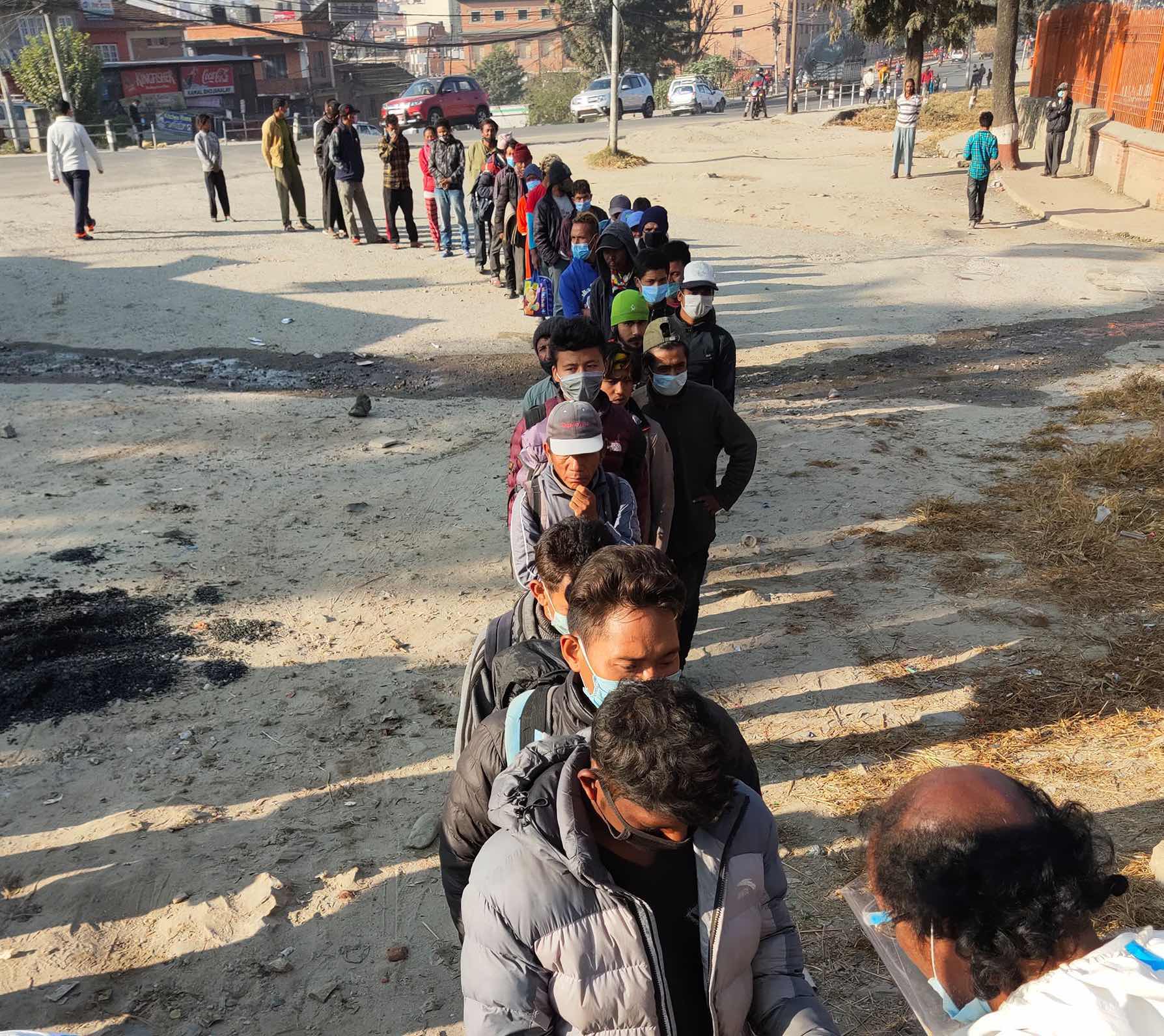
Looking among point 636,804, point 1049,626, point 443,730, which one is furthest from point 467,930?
point 1049,626

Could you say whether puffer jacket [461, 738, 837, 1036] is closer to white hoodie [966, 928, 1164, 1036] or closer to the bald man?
the bald man

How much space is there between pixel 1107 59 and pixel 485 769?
25.0 meters

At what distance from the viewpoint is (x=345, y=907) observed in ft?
12.4

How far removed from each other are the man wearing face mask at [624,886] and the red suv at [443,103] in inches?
1351

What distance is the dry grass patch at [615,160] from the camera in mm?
23859

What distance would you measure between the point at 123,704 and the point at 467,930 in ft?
12.1

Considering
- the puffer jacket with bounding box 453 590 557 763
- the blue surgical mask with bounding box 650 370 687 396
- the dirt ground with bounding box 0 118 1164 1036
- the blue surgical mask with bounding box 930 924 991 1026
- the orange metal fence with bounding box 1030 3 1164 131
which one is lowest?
the dirt ground with bounding box 0 118 1164 1036

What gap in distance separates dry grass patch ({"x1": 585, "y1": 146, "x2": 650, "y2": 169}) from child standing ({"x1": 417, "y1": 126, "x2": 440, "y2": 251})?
8.73 m

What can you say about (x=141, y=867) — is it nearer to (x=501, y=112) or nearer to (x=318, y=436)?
(x=318, y=436)

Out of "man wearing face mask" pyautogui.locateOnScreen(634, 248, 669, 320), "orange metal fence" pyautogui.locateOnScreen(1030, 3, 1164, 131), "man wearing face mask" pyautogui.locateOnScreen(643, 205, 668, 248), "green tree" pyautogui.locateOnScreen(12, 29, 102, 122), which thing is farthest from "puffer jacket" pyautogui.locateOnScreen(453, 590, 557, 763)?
"green tree" pyautogui.locateOnScreen(12, 29, 102, 122)

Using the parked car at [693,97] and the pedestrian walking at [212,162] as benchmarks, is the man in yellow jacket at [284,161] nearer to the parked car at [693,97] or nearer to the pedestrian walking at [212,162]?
the pedestrian walking at [212,162]

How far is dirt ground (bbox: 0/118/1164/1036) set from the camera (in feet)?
12.0

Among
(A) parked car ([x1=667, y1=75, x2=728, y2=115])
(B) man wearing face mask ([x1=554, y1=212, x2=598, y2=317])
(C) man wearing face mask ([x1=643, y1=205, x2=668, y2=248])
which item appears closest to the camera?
(B) man wearing face mask ([x1=554, y1=212, x2=598, y2=317])

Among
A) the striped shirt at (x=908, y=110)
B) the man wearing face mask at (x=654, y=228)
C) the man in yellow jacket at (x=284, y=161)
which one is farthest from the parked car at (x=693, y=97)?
the man wearing face mask at (x=654, y=228)
